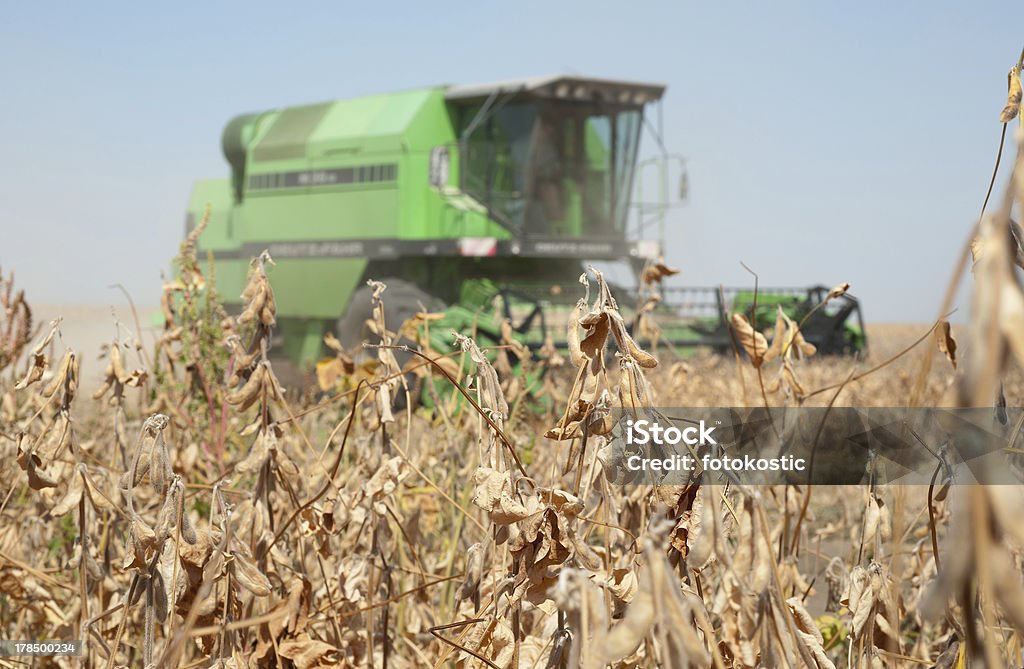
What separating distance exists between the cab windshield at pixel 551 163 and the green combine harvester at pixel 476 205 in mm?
13

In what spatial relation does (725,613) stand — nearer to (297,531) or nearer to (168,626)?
(168,626)

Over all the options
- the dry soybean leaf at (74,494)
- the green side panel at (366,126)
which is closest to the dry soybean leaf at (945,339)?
the dry soybean leaf at (74,494)

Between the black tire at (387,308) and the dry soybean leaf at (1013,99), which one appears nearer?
the dry soybean leaf at (1013,99)

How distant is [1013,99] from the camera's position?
107 centimetres

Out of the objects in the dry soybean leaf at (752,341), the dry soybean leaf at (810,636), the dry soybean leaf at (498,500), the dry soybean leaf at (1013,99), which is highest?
the dry soybean leaf at (1013,99)

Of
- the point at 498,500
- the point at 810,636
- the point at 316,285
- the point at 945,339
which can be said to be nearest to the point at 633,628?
the point at 498,500

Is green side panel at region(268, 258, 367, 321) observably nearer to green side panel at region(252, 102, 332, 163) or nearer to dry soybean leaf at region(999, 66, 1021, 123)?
green side panel at region(252, 102, 332, 163)

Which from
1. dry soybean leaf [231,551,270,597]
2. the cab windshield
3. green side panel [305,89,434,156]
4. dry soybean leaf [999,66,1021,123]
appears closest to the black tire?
the cab windshield

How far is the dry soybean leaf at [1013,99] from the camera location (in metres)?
1.07

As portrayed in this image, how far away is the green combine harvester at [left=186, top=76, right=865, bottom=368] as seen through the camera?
9297 millimetres

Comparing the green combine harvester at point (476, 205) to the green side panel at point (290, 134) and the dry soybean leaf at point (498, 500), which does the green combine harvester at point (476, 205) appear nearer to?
the green side panel at point (290, 134)

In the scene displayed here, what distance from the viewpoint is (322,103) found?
1123cm

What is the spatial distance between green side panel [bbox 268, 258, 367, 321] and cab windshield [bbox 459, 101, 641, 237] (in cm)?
170

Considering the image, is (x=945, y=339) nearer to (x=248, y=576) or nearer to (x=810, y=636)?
(x=810, y=636)
